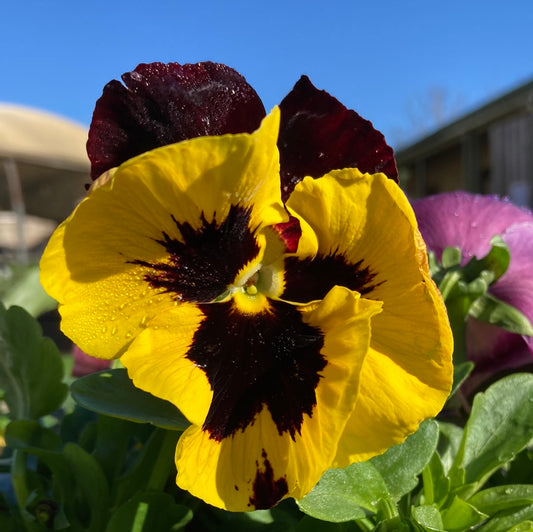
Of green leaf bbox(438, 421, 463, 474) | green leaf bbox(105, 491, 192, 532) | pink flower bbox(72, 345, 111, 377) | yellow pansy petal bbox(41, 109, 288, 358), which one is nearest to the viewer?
yellow pansy petal bbox(41, 109, 288, 358)

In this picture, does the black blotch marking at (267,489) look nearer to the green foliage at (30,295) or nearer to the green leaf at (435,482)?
the green leaf at (435,482)

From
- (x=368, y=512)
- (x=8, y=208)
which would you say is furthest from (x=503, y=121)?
(x=368, y=512)

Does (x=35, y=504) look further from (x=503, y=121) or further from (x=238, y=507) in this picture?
(x=503, y=121)

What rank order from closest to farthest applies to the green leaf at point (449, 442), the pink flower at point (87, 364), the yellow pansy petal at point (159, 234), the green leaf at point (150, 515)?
the yellow pansy petal at point (159, 234) < the green leaf at point (150, 515) < the green leaf at point (449, 442) < the pink flower at point (87, 364)

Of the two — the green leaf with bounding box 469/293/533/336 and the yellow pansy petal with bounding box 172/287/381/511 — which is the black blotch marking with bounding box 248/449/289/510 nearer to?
the yellow pansy petal with bounding box 172/287/381/511

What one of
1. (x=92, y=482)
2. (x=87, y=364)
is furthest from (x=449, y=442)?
(x=87, y=364)

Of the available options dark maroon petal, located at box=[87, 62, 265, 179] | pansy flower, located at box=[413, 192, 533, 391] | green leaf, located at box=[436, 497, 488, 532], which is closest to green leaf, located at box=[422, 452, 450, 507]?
green leaf, located at box=[436, 497, 488, 532]

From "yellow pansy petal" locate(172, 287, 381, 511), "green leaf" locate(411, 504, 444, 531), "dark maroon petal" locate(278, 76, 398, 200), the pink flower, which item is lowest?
"green leaf" locate(411, 504, 444, 531)

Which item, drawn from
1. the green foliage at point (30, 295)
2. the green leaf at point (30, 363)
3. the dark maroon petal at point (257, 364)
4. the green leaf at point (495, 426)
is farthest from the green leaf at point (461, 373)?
the green foliage at point (30, 295)
